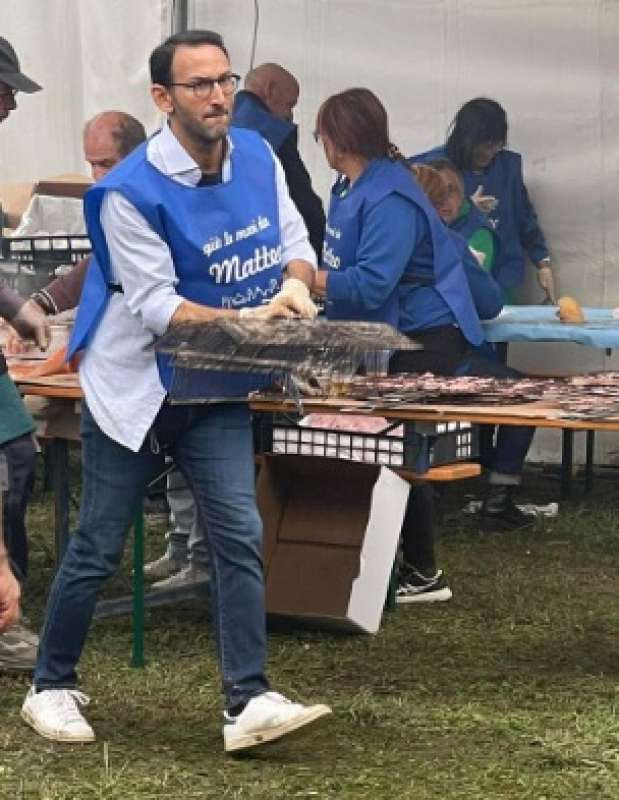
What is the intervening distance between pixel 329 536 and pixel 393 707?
3.77 feet

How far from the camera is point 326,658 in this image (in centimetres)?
592

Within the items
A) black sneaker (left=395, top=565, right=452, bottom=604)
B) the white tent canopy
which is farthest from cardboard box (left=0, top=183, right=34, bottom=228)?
black sneaker (left=395, top=565, right=452, bottom=604)

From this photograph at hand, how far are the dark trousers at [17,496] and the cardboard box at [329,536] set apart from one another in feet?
2.52

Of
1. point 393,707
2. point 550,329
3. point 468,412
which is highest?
point 468,412

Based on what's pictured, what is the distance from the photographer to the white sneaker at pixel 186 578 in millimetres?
6449

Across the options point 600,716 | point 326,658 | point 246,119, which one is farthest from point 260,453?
point 246,119

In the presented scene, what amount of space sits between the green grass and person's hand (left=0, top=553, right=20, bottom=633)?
1107 millimetres

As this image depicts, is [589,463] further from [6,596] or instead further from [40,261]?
[6,596]

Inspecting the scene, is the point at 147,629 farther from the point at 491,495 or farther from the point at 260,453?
the point at 491,495

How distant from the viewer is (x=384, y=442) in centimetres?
621

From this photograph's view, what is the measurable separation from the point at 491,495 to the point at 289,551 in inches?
88.3

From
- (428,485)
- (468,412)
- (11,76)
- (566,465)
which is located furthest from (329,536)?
(566,465)

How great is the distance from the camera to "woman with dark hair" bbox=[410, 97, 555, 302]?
30.3 feet

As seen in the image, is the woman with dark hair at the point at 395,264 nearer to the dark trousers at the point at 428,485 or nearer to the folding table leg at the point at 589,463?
the dark trousers at the point at 428,485
